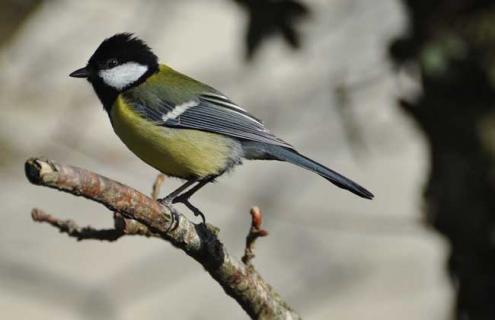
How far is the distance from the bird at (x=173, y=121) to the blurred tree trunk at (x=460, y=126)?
0.48 m

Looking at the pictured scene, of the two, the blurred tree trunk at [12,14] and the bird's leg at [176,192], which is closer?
the bird's leg at [176,192]

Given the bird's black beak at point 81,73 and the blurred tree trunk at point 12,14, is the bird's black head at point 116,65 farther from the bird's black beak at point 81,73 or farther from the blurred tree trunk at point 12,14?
the blurred tree trunk at point 12,14

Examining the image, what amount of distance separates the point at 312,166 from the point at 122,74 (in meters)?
0.62

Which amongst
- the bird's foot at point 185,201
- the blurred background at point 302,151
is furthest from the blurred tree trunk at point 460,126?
the bird's foot at point 185,201

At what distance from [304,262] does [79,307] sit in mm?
1364

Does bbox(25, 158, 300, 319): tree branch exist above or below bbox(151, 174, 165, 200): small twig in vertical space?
below

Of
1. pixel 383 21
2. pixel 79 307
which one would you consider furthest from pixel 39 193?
pixel 383 21

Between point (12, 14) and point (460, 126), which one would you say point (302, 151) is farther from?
point (460, 126)

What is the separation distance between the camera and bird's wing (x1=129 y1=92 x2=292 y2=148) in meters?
2.81

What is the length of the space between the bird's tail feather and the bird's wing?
0.02 m

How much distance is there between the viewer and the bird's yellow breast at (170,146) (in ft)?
8.66

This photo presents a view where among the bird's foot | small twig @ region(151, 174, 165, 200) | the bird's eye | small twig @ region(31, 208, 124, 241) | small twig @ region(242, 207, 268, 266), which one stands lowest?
small twig @ region(31, 208, 124, 241)

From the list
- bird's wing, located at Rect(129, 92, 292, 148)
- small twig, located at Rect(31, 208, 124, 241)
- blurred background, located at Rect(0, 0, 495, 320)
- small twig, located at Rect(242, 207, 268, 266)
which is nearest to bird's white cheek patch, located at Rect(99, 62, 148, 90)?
bird's wing, located at Rect(129, 92, 292, 148)

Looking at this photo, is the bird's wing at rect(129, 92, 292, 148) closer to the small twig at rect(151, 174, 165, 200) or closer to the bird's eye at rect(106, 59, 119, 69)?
the bird's eye at rect(106, 59, 119, 69)
